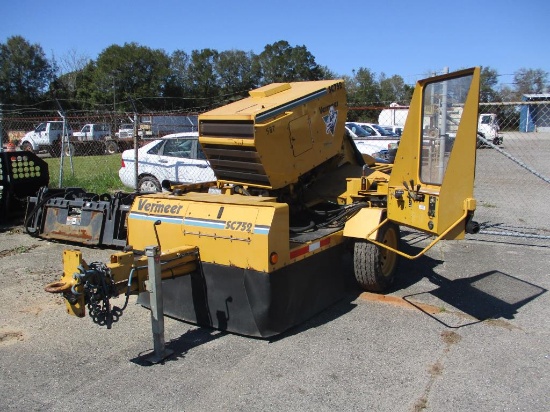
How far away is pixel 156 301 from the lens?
13.8 ft

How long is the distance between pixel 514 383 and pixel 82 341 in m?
3.68

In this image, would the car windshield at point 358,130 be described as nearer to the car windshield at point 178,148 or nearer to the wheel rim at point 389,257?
the car windshield at point 178,148

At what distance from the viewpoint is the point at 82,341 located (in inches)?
187

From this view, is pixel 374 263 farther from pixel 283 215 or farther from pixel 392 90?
pixel 392 90

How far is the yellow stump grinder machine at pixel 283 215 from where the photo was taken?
4449 millimetres

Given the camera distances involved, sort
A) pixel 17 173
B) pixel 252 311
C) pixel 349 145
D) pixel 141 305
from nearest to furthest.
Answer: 1. pixel 252 311
2. pixel 141 305
3. pixel 349 145
4. pixel 17 173

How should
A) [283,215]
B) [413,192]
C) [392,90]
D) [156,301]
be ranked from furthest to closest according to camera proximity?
[392,90]
[413,192]
[283,215]
[156,301]

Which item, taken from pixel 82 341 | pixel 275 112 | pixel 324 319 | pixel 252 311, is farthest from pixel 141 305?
pixel 275 112

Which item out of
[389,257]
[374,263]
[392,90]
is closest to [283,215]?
[374,263]

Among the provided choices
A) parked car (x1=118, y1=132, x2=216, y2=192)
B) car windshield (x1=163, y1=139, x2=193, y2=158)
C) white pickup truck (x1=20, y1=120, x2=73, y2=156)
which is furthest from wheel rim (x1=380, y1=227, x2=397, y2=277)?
white pickup truck (x1=20, y1=120, x2=73, y2=156)

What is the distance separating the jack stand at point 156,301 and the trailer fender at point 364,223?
2174mm

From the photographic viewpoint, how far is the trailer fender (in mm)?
5488

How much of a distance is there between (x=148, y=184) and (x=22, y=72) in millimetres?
44696

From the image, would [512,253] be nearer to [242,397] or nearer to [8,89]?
[242,397]
